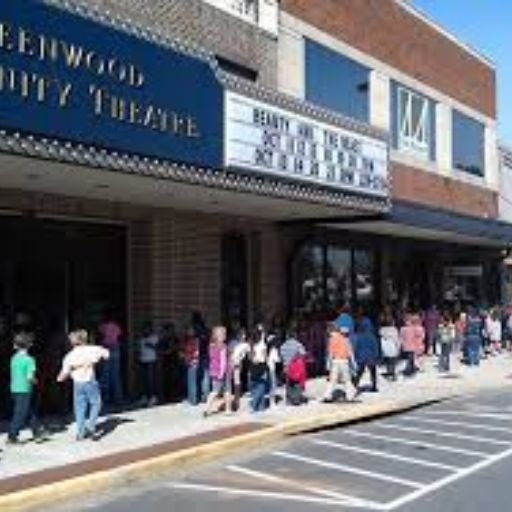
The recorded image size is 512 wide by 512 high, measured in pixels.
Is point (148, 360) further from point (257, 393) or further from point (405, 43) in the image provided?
point (405, 43)

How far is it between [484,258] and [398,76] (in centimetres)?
971

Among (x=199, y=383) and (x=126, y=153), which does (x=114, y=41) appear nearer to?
(x=126, y=153)

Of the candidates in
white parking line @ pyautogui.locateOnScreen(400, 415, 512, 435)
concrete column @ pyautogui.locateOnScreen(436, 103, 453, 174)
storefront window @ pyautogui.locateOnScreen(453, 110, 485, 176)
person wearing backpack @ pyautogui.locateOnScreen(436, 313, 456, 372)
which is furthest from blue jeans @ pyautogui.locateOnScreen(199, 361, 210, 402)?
storefront window @ pyautogui.locateOnScreen(453, 110, 485, 176)

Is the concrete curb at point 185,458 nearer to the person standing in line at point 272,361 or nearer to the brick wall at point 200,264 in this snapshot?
the person standing in line at point 272,361

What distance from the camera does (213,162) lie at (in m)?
19.2

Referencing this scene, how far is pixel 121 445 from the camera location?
16469 mm

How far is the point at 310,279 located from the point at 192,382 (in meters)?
8.16

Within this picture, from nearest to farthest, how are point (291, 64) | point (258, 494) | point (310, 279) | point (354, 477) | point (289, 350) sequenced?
point (258, 494)
point (354, 477)
point (289, 350)
point (291, 64)
point (310, 279)

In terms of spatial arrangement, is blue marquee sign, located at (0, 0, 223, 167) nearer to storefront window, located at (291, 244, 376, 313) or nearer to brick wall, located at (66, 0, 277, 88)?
brick wall, located at (66, 0, 277, 88)

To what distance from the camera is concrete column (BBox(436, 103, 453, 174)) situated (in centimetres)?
3800

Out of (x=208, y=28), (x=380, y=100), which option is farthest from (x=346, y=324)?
(x=380, y=100)

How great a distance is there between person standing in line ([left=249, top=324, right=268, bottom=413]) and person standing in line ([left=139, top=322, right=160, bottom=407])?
1.64 meters

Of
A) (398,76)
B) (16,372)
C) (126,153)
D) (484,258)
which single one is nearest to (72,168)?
(126,153)

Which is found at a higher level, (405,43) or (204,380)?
(405,43)
